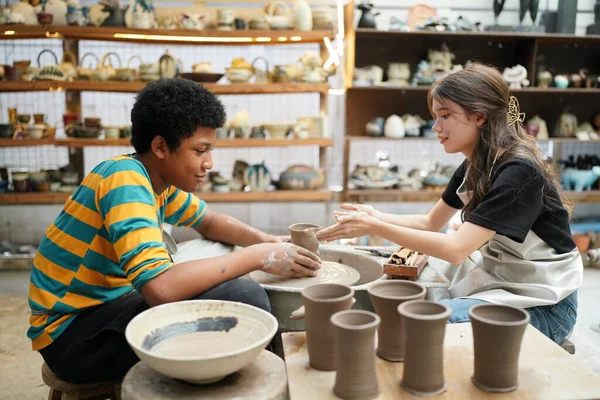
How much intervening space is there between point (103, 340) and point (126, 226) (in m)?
0.42

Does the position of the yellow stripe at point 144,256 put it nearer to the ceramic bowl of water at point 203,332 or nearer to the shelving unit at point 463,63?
the ceramic bowl of water at point 203,332

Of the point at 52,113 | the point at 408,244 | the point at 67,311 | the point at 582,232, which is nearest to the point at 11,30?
the point at 52,113

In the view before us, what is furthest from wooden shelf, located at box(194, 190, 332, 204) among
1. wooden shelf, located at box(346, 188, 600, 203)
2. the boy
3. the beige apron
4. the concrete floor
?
the boy

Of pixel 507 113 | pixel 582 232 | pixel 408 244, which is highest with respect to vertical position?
pixel 507 113

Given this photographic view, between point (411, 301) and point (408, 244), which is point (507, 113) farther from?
point (411, 301)

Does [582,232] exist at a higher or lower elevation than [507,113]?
lower

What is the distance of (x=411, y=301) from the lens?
1.58m

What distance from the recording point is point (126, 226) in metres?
1.78

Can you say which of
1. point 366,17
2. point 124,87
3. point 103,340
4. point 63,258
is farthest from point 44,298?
point 366,17

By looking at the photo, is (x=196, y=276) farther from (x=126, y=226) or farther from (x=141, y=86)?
(x=141, y=86)

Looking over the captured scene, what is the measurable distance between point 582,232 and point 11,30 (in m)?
5.66

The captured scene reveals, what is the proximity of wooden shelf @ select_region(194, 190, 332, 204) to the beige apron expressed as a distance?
311cm

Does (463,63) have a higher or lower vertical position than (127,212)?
higher

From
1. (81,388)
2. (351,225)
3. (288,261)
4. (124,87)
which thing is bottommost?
(81,388)
